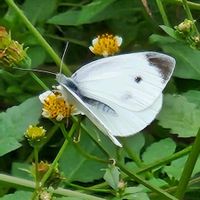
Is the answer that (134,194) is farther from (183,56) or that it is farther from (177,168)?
(183,56)

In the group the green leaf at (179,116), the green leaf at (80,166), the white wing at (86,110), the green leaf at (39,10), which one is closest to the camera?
the white wing at (86,110)

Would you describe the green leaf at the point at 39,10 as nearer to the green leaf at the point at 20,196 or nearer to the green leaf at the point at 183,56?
the green leaf at the point at 183,56

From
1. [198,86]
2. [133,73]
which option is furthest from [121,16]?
[133,73]

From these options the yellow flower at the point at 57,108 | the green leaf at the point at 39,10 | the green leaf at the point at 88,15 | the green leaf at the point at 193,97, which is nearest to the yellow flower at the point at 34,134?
the yellow flower at the point at 57,108

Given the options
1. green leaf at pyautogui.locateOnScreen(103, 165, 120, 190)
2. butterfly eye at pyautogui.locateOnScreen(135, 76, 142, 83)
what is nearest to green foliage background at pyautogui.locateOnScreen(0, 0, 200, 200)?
green leaf at pyautogui.locateOnScreen(103, 165, 120, 190)

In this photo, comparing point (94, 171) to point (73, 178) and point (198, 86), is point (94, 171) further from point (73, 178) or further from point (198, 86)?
point (198, 86)

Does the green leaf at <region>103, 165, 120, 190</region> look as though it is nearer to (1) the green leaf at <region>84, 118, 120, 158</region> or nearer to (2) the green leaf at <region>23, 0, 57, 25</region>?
(1) the green leaf at <region>84, 118, 120, 158</region>
